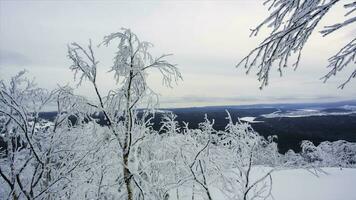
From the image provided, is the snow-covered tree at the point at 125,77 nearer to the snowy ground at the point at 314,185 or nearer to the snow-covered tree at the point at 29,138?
the snow-covered tree at the point at 29,138

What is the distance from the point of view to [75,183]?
6918mm

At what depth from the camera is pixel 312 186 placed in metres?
17.4

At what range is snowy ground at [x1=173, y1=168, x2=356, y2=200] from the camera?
639 inches

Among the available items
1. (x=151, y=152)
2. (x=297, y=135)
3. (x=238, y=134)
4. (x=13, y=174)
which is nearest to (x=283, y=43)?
(x=13, y=174)

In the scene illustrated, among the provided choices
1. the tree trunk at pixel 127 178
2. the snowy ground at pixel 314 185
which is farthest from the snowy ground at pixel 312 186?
the tree trunk at pixel 127 178

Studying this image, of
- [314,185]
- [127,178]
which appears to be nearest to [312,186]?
[314,185]

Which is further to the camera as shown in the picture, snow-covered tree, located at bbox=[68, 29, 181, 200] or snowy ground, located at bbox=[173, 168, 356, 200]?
snowy ground, located at bbox=[173, 168, 356, 200]

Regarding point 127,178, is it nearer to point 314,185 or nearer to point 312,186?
point 312,186

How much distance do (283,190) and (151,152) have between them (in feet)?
28.3

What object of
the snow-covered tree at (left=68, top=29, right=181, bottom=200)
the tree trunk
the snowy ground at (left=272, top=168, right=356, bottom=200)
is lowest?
the snowy ground at (left=272, top=168, right=356, bottom=200)

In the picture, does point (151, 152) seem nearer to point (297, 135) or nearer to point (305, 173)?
point (305, 173)

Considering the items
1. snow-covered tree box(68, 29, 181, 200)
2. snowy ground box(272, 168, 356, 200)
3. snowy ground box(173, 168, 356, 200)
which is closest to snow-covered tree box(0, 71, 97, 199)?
snow-covered tree box(68, 29, 181, 200)

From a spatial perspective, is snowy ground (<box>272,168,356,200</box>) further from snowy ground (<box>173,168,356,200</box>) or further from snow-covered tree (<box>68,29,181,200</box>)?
snow-covered tree (<box>68,29,181,200</box>)

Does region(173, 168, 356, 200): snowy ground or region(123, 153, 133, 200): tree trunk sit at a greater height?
region(123, 153, 133, 200): tree trunk
